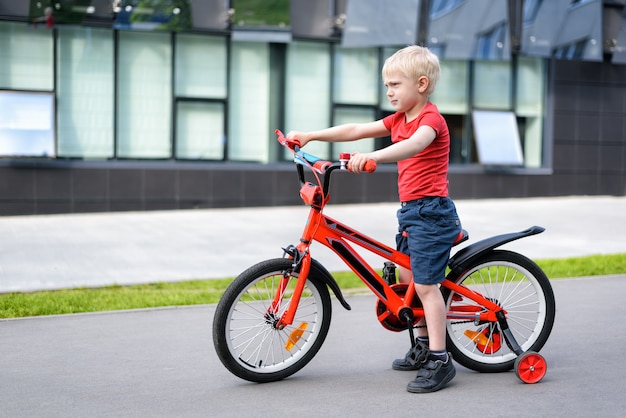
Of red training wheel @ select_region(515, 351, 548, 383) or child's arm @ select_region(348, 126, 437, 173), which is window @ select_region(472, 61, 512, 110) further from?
child's arm @ select_region(348, 126, 437, 173)

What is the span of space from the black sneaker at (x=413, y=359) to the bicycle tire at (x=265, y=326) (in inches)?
20.3

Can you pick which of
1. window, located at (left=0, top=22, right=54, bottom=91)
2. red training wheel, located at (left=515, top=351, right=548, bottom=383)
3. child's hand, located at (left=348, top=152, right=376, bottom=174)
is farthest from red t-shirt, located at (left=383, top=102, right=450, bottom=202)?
window, located at (left=0, top=22, right=54, bottom=91)

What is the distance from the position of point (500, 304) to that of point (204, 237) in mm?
7697

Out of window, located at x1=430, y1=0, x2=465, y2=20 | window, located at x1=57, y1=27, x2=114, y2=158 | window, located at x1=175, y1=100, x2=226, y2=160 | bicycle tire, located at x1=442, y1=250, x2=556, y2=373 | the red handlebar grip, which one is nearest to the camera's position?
the red handlebar grip

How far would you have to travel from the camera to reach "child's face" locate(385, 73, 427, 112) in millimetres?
4719

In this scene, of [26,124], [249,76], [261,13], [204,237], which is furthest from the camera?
[249,76]

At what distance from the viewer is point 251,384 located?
5.00m

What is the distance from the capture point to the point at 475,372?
5.32m

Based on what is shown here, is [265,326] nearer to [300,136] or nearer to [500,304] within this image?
[300,136]

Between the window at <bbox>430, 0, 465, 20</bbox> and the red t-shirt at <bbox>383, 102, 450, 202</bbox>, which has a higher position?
the window at <bbox>430, 0, 465, 20</bbox>

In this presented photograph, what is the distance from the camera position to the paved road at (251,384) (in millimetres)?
4535

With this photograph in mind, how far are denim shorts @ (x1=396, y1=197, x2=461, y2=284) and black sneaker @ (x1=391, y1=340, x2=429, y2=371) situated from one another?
42cm

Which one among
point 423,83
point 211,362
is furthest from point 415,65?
point 211,362

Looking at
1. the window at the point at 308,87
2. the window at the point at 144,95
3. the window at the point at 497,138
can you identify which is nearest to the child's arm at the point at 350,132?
the window at the point at 144,95
